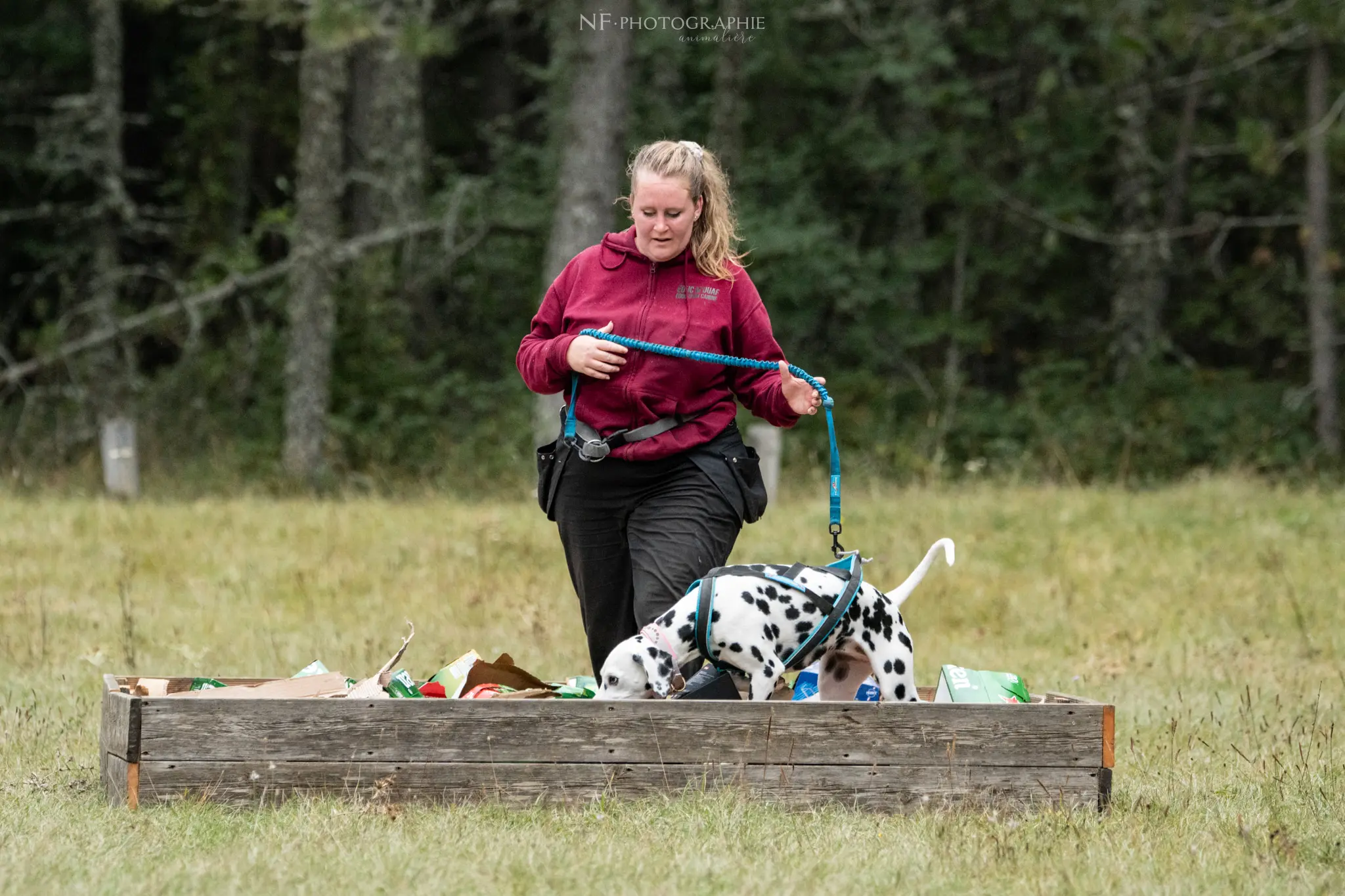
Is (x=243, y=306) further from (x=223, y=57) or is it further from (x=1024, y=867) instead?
(x=1024, y=867)

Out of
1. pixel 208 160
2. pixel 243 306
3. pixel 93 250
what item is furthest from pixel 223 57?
pixel 243 306

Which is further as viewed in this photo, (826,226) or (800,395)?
(826,226)

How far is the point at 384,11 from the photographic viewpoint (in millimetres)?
14094

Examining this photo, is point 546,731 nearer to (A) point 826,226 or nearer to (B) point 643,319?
(B) point 643,319

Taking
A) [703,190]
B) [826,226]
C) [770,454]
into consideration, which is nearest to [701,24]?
[826,226]

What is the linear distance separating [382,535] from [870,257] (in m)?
12.2

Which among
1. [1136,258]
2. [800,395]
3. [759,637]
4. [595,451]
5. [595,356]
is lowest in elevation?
[759,637]

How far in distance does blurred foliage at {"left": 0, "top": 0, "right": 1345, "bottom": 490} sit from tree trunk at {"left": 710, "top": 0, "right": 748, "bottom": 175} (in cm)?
108

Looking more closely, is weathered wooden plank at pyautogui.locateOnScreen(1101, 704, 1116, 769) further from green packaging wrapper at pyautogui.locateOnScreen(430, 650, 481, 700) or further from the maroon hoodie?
green packaging wrapper at pyautogui.locateOnScreen(430, 650, 481, 700)

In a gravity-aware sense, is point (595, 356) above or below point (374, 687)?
above

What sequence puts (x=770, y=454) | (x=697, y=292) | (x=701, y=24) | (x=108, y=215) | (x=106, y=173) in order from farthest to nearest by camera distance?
1. (x=701, y=24)
2. (x=108, y=215)
3. (x=106, y=173)
4. (x=770, y=454)
5. (x=697, y=292)

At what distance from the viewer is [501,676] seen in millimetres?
5211

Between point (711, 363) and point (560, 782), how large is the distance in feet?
4.45

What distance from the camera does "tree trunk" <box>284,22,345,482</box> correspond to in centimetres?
1512
